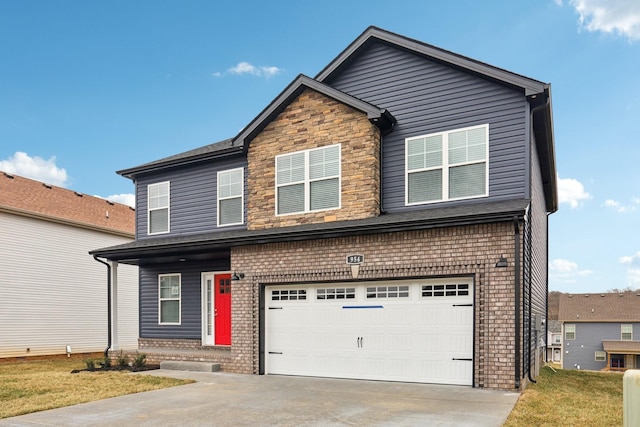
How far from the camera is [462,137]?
11219 millimetres

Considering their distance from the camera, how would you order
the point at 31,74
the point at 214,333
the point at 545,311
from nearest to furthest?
the point at 214,333 → the point at 545,311 → the point at 31,74

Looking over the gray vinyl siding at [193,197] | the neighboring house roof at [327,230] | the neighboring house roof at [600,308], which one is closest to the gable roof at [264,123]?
the gray vinyl siding at [193,197]

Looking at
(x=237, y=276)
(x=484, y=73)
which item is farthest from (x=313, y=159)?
(x=484, y=73)

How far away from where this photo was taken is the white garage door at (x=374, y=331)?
10.1 m

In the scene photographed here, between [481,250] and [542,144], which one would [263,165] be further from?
[542,144]

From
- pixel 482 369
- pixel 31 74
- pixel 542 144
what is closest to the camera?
pixel 482 369

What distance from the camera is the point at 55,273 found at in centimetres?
1939

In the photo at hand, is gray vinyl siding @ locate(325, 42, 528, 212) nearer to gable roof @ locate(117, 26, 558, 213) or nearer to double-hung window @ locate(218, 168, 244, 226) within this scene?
gable roof @ locate(117, 26, 558, 213)

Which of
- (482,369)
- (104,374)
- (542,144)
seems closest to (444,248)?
(482,369)

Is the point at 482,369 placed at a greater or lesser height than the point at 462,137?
lesser

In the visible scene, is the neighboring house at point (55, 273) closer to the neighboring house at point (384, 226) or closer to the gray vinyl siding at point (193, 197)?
the gray vinyl siding at point (193, 197)

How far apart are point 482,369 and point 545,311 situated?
9.10 metres

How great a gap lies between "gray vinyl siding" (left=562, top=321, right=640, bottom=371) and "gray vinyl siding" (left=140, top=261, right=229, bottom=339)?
121 feet

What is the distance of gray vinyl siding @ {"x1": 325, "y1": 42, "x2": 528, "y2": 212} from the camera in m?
10.7
